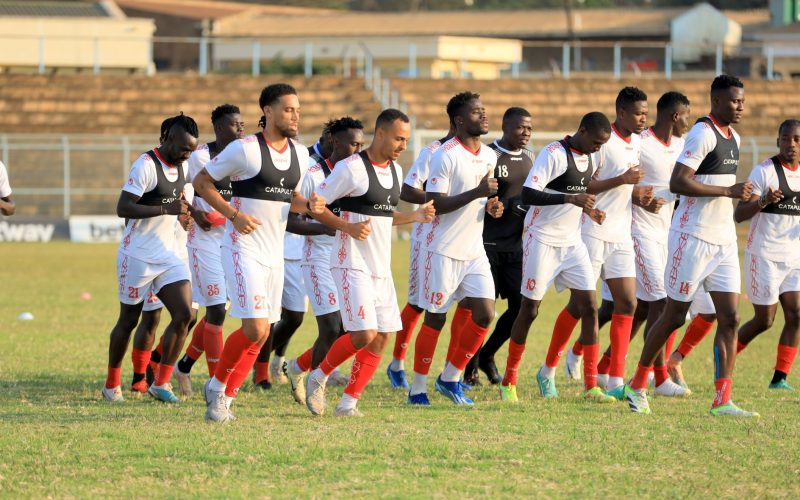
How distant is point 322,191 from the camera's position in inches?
385

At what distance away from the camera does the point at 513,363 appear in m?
11.3

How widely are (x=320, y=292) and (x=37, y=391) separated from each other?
2.55 meters

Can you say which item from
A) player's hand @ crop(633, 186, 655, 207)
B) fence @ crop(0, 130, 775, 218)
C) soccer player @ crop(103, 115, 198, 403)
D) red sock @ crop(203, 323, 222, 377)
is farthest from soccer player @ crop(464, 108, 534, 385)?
fence @ crop(0, 130, 775, 218)

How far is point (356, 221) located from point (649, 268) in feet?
10.7

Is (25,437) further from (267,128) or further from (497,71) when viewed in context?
(497,71)

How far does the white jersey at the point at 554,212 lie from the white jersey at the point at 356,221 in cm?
162

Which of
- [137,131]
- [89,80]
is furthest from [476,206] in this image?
[89,80]

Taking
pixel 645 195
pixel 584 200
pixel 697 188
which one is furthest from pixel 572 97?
pixel 697 188

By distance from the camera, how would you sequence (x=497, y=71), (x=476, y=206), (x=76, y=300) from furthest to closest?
1. (x=497, y=71)
2. (x=76, y=300)
3. (x=476, y=206)

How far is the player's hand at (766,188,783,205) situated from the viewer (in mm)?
10648

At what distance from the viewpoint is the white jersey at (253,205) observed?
9391 mm

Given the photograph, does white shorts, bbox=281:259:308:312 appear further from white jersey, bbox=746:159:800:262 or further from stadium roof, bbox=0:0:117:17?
stadium roof, bbox=0:0:117:17

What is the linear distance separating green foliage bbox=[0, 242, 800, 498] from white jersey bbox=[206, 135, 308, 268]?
1.24 m

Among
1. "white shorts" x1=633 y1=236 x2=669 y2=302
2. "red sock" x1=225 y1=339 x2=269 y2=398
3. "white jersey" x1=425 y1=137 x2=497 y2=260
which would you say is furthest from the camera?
"white shorts" x1=633 y1=236 x2=669 y2=302
